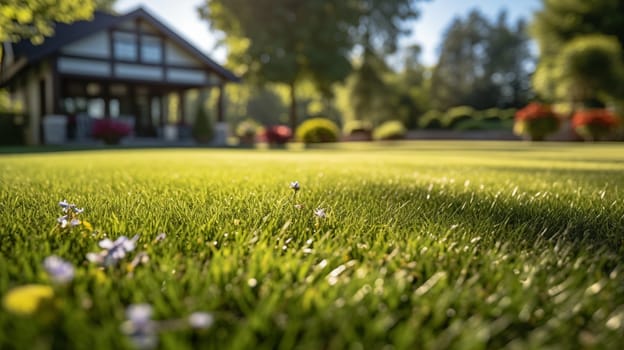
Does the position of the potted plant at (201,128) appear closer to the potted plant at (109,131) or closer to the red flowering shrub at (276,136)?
the red flowering shrub at (276,136)

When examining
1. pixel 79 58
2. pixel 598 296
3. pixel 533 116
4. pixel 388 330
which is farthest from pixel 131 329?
pixel 533 116

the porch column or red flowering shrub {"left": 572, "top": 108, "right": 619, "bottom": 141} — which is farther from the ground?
the porch column

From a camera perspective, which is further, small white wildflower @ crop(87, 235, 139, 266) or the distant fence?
the distant fence

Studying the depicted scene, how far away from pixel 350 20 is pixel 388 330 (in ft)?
104

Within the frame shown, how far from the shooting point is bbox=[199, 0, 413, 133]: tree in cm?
2850

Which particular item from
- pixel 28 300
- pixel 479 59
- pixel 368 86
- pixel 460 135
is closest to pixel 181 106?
pixel 368 86

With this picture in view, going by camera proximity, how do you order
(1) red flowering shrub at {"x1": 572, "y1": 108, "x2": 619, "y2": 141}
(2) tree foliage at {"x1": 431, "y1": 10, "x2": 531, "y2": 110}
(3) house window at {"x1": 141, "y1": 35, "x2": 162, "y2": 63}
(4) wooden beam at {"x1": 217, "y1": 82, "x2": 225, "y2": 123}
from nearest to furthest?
(3) house window at {"x1": 141, "y1": 35, "x2": 162, "y2": 63}
(1) red flowering shrub at {"x1": 572, "y1": 108, "x2": 619, "y2": 141}
(4) wooden beam at {"x1": 217, "y1": 82, "x2": 225, "y2": 123}
(2) tree foliage at {"x1": 431, "y1": 10, "x2": 531, "y2": 110}

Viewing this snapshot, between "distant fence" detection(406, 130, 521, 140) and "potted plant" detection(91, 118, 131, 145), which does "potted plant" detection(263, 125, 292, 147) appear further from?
"distant fence" detection(406, 130, 521, 140)

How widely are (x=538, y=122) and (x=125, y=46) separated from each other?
21861mm

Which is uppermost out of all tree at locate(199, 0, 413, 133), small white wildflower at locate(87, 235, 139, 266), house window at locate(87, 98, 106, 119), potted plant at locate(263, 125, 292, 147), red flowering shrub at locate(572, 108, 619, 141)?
tree at locate(199, 0, 413, 133)

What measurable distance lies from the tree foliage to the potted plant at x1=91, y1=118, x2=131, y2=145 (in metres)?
48.3

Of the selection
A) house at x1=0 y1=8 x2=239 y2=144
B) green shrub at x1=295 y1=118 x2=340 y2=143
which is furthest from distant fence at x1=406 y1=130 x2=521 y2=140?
house at x1=0 y1=8 x2=239 y2=144

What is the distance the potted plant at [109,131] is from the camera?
18.7m

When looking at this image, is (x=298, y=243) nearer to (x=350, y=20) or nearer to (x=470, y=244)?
(x=470, y=244)
